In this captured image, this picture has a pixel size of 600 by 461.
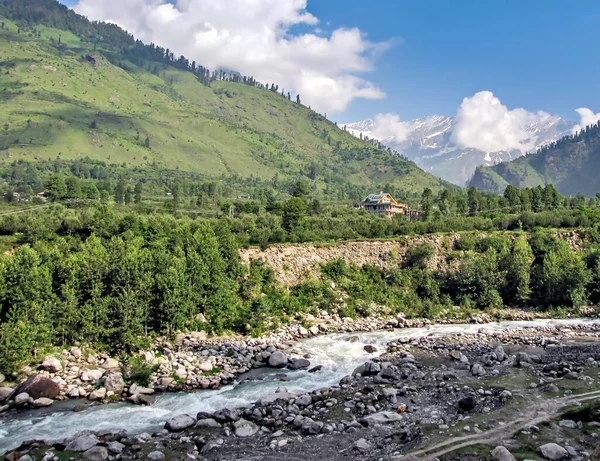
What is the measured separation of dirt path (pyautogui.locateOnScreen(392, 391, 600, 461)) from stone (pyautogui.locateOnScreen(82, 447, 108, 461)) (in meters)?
14.4

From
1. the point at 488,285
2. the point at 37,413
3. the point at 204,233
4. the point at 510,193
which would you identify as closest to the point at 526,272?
the point at 488,285

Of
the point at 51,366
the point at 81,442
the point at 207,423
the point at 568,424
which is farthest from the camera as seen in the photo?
the point at 51,366

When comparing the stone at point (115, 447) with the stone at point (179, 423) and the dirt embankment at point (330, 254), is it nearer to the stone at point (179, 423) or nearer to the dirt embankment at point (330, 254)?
the stone at point (179, 423)

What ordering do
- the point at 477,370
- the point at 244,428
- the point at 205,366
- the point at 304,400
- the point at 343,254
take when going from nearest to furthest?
the point at 244,428 < the point at 304,400 < the point at 477,370 < the point at 205,366 < the point at 343,254

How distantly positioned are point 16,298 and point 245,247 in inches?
1229

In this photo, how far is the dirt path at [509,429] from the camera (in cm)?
2053

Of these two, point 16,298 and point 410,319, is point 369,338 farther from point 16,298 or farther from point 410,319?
point 16,298

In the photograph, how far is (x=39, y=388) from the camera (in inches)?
1193

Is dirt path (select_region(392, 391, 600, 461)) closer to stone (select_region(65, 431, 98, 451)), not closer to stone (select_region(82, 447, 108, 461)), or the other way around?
stone (select_region(82, 447, 108, 461))

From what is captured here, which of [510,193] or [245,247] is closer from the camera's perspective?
[245,247]

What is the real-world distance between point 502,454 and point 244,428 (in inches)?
526

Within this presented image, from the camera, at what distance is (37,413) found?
28.3 metres

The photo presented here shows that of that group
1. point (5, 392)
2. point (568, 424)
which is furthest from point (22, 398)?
point (568, 424)

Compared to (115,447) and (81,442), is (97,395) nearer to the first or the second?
(81,442)
